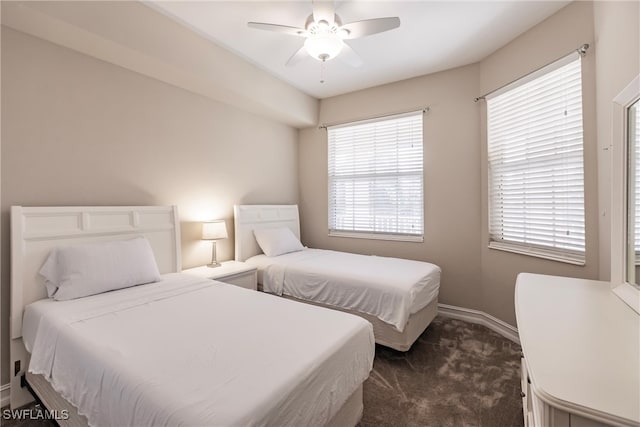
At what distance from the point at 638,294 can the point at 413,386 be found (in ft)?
4.58

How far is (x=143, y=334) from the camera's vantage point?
138 centimetres

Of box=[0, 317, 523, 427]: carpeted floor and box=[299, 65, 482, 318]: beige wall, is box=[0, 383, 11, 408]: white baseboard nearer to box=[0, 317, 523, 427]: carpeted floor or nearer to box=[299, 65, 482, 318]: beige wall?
box=[0, 317, 523, 427]: carpeted floor

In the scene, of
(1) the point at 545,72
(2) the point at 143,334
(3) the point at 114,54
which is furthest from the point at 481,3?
(2) the point at 143,334

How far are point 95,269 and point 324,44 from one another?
2291 millimetres

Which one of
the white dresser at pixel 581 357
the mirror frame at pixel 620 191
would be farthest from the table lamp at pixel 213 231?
the mirror frame at pixel 620 191

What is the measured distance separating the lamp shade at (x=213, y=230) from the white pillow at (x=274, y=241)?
0.60 metres

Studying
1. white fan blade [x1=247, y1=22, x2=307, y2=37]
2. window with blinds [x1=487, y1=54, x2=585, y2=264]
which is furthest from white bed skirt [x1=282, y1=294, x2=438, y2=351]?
white fan blade [x1=247, y1=22, x2=307, y2=37]

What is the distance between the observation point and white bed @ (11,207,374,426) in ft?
3.20

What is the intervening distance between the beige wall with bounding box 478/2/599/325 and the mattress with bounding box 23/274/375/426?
188 centimetres

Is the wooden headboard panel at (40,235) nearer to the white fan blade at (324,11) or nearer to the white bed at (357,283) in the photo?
the white bed at (357,283)

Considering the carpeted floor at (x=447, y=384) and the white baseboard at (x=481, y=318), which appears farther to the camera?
the white baseboard at (x=481, y=318)

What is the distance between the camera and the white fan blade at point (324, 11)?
1872mm

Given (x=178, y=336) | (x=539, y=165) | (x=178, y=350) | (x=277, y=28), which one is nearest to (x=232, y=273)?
(x=178, y=336)

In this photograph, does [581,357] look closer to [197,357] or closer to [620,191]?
[620,191]
